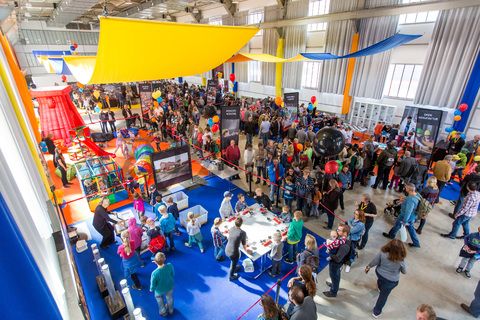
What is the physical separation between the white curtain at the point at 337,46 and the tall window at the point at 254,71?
5262mm

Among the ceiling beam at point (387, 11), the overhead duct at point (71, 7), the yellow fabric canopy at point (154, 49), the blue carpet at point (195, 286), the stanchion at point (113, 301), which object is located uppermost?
the overhead duct at point (71, 7)

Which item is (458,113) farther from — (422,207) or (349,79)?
(422,207)

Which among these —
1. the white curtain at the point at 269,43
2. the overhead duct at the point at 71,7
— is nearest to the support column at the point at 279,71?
the white curtain at the point at 269,43

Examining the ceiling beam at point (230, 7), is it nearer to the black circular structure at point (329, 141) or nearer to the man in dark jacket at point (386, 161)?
the man in dark jacket at point (386, 161)

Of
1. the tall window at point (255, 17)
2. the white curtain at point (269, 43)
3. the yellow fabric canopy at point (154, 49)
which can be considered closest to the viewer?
the yellow fabric canopy at point (154, 49)

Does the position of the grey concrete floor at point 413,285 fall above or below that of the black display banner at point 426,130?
below

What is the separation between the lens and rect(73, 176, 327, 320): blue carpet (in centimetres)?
393

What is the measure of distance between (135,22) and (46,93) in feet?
33.5

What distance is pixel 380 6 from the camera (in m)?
10.1

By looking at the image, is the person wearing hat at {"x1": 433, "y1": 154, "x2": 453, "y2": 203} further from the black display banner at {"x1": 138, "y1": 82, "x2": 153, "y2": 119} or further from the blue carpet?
the black display banner at {"x1": 138, "y1": 82, "x2": 153, "y2": 119}

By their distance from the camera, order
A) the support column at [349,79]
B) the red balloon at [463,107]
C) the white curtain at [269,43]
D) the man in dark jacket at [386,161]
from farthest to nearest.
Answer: the white curtain at [269,43] → the support column at [349,79] → the red balloon at [463,107] → the man in dark jacket at [386,161]

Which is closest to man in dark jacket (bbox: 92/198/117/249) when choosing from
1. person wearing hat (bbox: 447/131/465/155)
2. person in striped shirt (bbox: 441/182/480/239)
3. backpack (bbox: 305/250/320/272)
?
backpack (bbox: 305/250/320/272)

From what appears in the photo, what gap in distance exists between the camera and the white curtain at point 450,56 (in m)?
8.47

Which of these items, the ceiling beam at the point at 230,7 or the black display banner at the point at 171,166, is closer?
the black display banner at the point at 171,166
